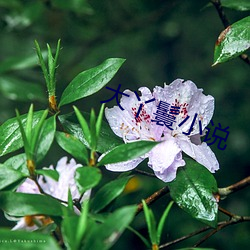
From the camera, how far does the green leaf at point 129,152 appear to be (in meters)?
0.95

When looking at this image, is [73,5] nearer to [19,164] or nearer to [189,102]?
→ [189,102]

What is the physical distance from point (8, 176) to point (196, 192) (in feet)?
1.04

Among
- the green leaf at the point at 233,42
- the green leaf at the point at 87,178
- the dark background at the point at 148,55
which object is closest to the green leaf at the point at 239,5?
the green leaf at the point at 233,42

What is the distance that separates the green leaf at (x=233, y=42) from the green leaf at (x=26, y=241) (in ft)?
1.65

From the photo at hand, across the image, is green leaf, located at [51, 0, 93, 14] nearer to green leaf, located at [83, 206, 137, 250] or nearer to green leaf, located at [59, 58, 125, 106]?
green leaf, located at [59, 58, 125, 106]

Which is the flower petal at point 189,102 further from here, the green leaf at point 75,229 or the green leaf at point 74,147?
the green leaf at point 75,229

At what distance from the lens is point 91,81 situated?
1164mm

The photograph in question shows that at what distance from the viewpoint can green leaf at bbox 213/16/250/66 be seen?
1.15 m

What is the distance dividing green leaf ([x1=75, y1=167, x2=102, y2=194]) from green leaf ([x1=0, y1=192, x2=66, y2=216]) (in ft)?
0.21

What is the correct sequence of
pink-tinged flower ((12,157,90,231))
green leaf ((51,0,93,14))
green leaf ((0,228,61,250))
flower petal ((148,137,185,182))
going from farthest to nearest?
1. green leaf ((51,0,93,14))
2. pink-tinged flower ((12,157,90,231))
3. flower petal ((148,137,185,182))
4. green leaf ((0,228,61,250))

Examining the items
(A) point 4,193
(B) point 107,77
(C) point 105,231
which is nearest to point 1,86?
(B) point 107,77

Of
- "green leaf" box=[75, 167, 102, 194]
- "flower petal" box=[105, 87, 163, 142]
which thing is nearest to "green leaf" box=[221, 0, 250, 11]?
"flower petal" box=[105, 87, 163, 142]

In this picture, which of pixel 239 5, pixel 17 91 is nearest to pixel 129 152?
pixel 239 5

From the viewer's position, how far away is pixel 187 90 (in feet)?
3.88
